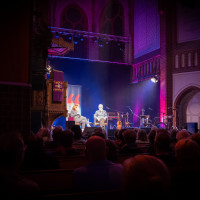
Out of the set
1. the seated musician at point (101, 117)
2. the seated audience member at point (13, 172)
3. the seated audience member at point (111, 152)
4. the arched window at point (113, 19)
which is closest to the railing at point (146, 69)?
the arched window at point (113, 19)

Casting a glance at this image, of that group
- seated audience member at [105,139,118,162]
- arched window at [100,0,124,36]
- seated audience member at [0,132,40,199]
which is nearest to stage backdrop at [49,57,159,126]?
arched window at [100,0,124,36]

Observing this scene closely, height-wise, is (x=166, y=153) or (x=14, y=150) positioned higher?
(x=14, y=150)

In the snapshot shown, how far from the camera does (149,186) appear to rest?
1077 mm

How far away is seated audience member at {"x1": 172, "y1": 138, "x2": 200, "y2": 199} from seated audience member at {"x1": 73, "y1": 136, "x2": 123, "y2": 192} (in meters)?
0.52

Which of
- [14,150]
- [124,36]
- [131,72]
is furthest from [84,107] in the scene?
[14,150]

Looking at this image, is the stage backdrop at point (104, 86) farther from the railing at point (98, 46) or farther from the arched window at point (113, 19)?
the arched window at point (113, 19)

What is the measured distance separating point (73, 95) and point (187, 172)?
15.2 meters

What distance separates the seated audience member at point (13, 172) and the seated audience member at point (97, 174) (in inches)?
20.7

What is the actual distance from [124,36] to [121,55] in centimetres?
161

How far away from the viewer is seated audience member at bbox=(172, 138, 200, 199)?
1561mm

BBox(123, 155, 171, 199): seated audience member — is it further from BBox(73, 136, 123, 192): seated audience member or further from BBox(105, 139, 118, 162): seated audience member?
BBox(105, 139, 118, 162): seated audience member

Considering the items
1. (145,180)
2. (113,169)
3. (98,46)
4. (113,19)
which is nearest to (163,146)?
(113,169)

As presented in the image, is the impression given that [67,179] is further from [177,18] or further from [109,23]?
[109,23]

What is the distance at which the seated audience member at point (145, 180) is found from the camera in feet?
3.54
